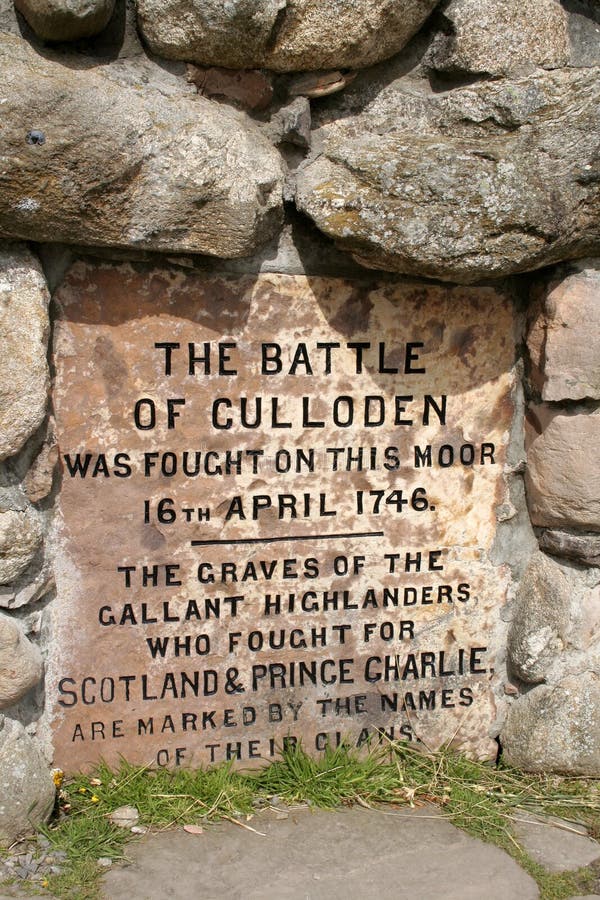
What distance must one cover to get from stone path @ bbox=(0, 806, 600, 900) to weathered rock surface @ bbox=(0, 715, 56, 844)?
153 mm

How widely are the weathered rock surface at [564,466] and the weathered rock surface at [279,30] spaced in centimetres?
105

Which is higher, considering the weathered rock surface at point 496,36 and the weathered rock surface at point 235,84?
the weathered rock surface at point 496,36

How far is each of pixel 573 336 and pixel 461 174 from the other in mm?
536

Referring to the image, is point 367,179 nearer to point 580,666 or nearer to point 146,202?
point 146,202

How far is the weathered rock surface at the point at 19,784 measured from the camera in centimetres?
213

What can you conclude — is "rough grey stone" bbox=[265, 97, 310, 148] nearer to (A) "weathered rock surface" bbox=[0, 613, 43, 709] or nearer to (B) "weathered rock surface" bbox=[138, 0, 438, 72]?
(B) "weathered rock surface" bbox=[138, 0, 438, 72]

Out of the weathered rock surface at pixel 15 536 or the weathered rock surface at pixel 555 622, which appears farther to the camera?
the weathered rock surface at pixel 555 622

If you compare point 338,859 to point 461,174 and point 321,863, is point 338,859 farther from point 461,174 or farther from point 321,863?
point 461,174

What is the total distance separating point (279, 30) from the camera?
6.75ft

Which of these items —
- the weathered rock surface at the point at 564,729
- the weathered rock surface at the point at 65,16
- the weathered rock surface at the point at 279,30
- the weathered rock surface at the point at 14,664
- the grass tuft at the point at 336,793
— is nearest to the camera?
the weathered rock surface at the point at 65,16

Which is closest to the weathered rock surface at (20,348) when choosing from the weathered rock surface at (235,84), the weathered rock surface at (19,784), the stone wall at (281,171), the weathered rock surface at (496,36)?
the stone wall at (281,171)

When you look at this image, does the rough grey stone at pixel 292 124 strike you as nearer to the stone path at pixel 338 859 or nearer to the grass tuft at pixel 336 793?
the grass tuft at pixel 336 793

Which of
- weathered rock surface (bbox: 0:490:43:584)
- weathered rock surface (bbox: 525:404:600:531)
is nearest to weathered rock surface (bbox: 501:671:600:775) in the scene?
weathered rock surface (bbox: 525:404:600:531)

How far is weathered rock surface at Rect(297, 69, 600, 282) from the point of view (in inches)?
83.7
